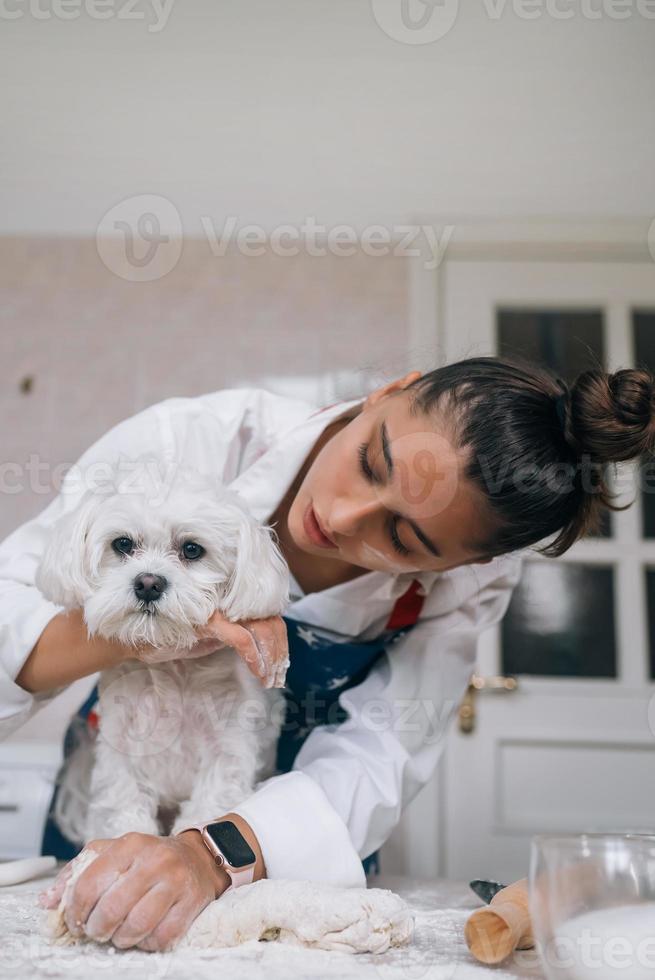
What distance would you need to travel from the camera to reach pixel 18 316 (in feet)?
9.06

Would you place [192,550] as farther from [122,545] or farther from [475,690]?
[475,690]

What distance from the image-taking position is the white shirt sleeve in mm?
928

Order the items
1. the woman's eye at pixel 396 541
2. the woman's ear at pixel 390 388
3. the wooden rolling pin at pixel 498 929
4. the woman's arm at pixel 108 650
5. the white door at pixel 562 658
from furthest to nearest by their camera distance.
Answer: the white door at pixel 562 658 < the woman's ear at pixel 390 388 < the woman's eye at pixel 396 541 < the woman's arm at pixel 108 650 < the wooden rolling pin at pixel 498 929

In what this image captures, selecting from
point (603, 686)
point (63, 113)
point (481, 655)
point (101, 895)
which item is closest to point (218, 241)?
point (63, 113)

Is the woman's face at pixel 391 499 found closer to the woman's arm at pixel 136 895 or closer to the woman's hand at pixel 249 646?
the woman's hand at pixel 249 646

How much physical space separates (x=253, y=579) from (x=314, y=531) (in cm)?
12

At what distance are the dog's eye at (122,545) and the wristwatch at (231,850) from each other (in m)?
0.33

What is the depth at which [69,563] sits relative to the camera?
1.01 metres

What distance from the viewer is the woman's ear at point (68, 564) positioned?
1.01 metres

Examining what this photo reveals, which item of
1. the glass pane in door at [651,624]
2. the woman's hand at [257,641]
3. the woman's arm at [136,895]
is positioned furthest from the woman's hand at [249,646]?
the glass pane in door at [651,624]

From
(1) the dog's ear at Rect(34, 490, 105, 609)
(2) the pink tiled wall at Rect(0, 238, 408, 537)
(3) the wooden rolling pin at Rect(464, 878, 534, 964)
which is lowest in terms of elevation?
(3) the wooden rolling pin at Rect(464, 878, 534, 964)

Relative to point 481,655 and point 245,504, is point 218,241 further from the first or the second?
point 245,504

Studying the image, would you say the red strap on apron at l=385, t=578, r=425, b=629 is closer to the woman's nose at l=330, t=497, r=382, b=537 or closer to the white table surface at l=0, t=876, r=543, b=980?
the woman's nose at l=330, t=497, r=382, b=537

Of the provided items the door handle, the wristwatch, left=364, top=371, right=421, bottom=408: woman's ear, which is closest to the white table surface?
the wristwatch
